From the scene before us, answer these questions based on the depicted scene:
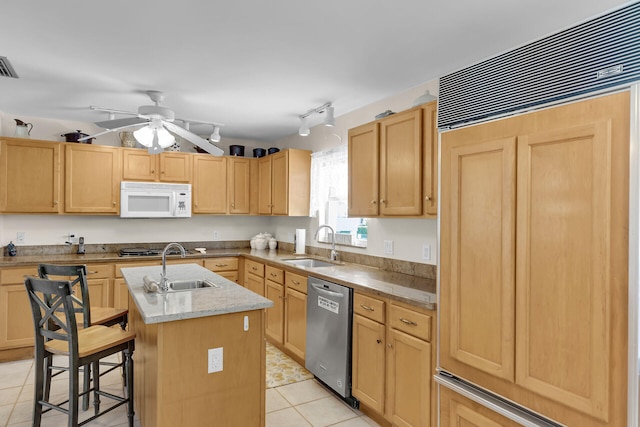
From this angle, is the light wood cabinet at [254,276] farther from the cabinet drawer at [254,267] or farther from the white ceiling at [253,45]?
the white ceiling at [253,45]

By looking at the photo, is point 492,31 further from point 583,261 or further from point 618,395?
point 618,395

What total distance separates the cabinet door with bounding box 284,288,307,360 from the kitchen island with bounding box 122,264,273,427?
1.27 metres

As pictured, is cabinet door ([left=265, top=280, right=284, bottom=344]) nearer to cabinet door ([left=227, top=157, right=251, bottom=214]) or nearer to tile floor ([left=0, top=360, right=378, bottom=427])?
tile floor ([left=0, top=360, right=378, bottom=427])

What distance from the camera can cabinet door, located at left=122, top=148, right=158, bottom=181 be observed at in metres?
4.58

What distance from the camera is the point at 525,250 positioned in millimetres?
1470

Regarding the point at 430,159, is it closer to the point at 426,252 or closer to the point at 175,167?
the point at 426,252

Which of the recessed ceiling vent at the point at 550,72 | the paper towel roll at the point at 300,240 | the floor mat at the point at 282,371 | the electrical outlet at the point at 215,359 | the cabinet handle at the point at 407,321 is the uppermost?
the recessed ceiling vent at the point at 550,72

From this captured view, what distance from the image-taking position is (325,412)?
112 inches

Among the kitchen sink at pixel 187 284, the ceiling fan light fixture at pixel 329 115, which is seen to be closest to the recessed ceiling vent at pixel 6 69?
the kitchen sink at pixel 187 284

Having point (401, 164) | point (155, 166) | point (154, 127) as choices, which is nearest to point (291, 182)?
point (155, 166)

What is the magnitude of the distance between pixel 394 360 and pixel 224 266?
2939 mm

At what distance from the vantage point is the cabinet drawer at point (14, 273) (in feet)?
12.2

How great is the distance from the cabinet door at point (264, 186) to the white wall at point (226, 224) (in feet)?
1.27

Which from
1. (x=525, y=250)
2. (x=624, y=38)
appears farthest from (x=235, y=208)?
(x=624, y=38)
